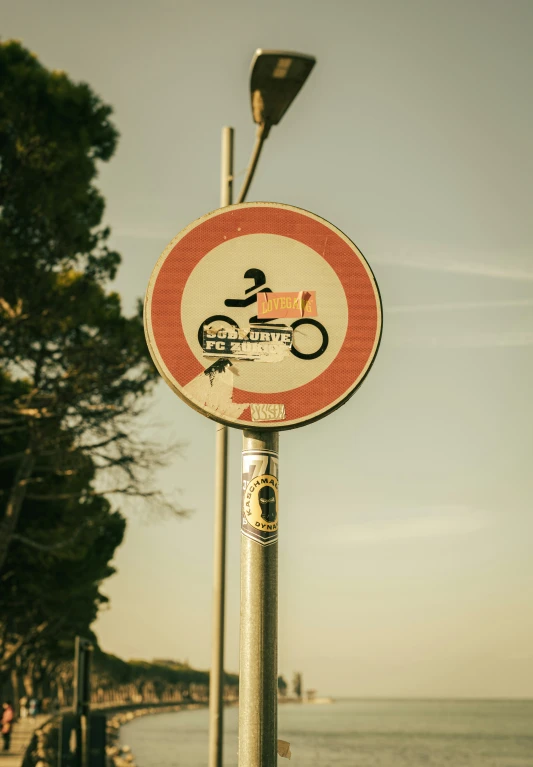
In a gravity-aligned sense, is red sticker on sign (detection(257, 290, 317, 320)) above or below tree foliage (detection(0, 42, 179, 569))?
below

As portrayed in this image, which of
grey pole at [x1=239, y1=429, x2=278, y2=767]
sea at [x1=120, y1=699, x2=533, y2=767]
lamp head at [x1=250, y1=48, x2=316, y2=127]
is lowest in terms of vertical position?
sea at [x1=120, y1=699, x2=533, y2=767]

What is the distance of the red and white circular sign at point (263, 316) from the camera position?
2.00m

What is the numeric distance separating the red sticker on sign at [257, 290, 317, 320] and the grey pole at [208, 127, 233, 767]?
451 cm

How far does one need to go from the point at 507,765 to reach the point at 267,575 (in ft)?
244

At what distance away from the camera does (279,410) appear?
1.99 metres

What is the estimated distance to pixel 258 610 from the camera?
1888 millimetres

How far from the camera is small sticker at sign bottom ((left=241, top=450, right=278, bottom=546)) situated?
1.95 m

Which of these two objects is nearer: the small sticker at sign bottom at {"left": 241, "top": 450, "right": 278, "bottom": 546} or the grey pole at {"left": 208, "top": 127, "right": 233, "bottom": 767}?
the small sticker at sign bottom at {"left": 241, "top": 450, "right": 278, "bottom": 546}

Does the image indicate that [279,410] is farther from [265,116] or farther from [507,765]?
[507,765]

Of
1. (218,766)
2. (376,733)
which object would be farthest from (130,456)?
(376,733)

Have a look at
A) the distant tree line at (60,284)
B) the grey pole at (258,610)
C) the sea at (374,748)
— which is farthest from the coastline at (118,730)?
the grey pole at (258,610)

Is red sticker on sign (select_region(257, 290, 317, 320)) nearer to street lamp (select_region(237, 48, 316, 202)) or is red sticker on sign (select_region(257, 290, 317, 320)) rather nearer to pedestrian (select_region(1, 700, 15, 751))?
street lamp (select_region(237, 48, 316, 202))

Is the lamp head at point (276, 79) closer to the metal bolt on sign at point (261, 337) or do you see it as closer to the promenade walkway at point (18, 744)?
the metal bolt on sign at point (261, 337)

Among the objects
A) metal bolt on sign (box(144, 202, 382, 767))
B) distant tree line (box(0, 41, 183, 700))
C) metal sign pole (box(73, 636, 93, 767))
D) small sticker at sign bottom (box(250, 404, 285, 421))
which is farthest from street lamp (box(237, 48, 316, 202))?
distant tree line (box(0, 41, 183, 700))
